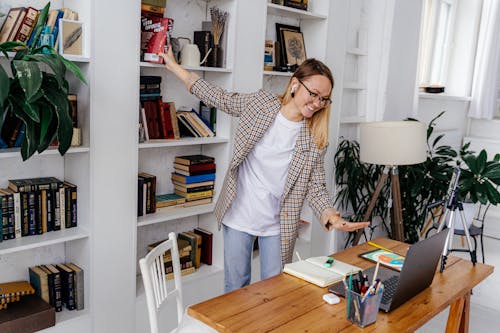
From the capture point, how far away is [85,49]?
2539mm

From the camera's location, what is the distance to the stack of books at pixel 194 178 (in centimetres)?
332

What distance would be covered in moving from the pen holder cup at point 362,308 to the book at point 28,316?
60.5 inches

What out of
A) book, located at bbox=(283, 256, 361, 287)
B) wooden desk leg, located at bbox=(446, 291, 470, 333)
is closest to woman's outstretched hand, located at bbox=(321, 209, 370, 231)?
book, located at bbox=(283, 256, 361, 287)

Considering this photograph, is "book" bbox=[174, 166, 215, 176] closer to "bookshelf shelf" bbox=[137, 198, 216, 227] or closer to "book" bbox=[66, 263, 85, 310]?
"bookshelf shelf" bbox=[137, 198, 216, 227]

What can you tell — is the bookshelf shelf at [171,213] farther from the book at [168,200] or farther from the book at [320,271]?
the book at [320,271]

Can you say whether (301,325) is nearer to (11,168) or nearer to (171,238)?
(171,238)

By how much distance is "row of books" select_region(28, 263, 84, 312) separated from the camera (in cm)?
266

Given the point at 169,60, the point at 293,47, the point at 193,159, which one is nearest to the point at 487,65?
the point at 293,47

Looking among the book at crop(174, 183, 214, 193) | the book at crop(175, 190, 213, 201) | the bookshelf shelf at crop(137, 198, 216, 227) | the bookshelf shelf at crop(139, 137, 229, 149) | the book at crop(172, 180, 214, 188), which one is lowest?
the bookshelf shelf at crop(137, 198, 216, 227)

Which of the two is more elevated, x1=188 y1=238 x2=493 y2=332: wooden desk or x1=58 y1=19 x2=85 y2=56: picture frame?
x1=58 y1=19 x2=85 y2=56: picture frame

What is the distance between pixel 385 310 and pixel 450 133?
16.2ft

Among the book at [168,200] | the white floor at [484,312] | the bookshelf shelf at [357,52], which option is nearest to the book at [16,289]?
the book at [168,200]

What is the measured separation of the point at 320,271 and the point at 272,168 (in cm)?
62

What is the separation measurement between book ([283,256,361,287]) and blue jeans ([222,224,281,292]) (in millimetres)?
393
